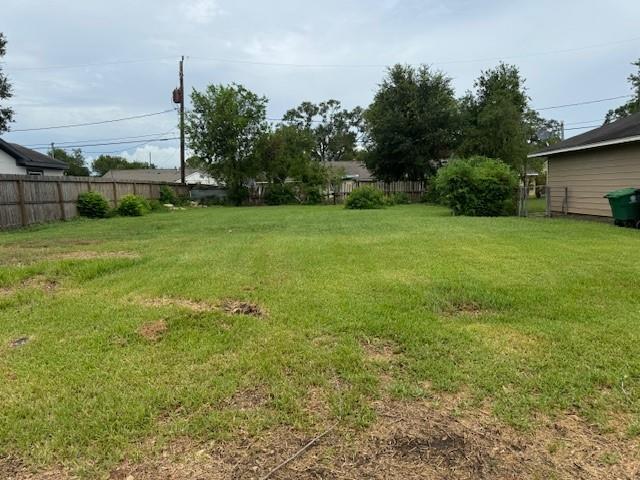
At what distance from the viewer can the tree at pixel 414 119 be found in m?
24.1

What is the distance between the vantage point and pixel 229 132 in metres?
26.1

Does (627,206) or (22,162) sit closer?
(627,206)

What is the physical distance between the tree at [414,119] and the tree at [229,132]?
7.09 m

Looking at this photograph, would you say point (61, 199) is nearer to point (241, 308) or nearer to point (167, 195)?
point (167, 195)

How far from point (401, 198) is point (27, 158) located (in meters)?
18.3

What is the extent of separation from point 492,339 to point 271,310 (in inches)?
75.3

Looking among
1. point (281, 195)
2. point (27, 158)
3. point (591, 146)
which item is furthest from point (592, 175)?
point (27, 158)

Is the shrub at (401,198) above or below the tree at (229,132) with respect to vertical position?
below

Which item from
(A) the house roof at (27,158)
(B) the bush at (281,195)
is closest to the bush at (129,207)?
(A) the house roof at (27,158)

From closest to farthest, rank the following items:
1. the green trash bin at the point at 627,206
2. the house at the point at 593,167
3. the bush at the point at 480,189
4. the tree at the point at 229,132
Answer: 1. the green trash bin at the point at 627,206
2. the house at the point at 593,167
3. the bush at the point at 480,189
4. the tree at the point at 229,132

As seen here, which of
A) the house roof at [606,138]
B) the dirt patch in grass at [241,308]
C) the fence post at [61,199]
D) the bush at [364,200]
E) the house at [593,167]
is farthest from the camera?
the bush at [364,200]

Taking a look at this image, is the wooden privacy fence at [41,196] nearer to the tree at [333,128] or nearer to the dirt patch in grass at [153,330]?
the dirt patch in grass at [153,330]

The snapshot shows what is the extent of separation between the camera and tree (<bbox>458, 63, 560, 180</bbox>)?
2281cm

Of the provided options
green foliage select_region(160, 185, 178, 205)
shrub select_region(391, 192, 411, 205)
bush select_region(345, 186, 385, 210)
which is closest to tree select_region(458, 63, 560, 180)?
shrub select_region(391, 192, 411, 205)
